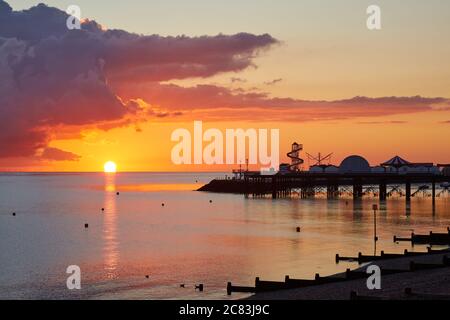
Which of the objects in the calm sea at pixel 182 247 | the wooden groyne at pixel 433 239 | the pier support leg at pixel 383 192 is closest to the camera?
the calm sea at pixel 182 247

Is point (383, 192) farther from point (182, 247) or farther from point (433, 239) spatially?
point (182, 247)

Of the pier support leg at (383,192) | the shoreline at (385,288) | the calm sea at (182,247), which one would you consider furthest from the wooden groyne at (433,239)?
the pier support leg at (383,192)

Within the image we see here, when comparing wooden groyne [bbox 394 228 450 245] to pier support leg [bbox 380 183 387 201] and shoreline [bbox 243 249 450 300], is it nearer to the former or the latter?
shoreline [bbox 243 249 450 300]

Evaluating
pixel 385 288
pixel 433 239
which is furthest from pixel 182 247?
pixel 385 288

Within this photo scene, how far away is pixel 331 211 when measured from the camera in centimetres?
14262

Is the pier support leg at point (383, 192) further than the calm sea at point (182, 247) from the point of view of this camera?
Yes

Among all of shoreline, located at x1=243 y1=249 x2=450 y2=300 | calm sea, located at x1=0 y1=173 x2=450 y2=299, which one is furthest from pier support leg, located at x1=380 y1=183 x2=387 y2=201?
shoreline, located at x1=243 y1=249 x2=450 y2=300

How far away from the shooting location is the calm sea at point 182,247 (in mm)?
56781

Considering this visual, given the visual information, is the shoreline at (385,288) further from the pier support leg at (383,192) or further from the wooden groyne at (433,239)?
the pier support leg at (383,192)

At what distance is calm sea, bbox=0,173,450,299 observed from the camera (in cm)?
5678

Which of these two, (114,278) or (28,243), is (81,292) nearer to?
(114,278)
